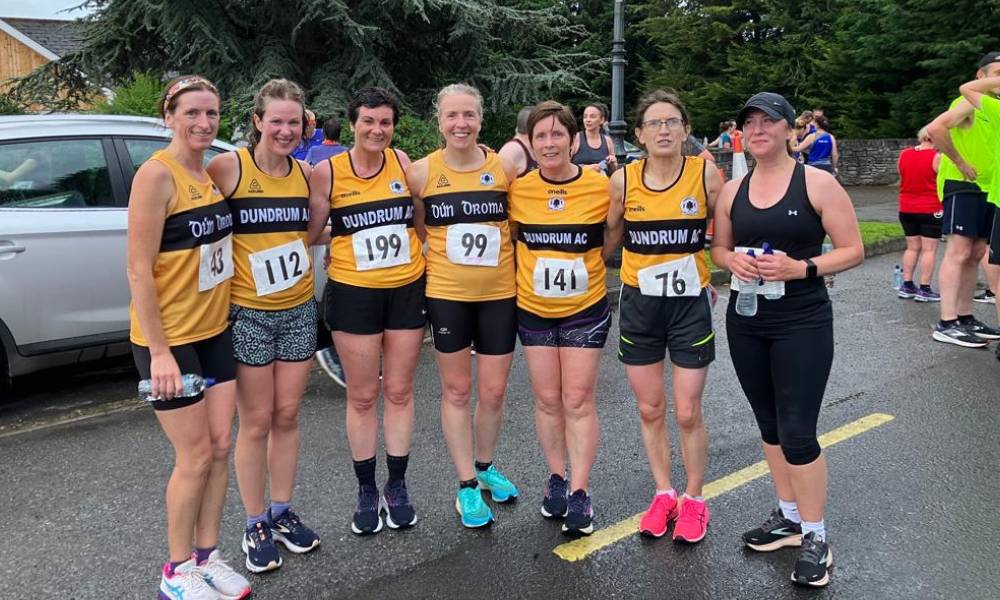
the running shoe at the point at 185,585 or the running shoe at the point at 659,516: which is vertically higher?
the running shoe at the point at 185,585

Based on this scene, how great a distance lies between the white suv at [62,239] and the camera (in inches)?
193

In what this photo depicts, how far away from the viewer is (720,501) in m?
3.82

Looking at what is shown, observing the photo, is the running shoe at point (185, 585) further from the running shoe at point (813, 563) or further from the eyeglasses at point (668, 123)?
the eyeglasses at point (668, 123)

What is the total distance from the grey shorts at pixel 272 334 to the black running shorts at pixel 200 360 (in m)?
0.07

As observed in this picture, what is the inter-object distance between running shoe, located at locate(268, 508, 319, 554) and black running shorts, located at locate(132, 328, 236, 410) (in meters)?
0.79

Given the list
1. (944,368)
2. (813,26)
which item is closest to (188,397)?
(944,368)

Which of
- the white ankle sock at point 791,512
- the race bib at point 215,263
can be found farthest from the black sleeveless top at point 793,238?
the race bib at point 215,263

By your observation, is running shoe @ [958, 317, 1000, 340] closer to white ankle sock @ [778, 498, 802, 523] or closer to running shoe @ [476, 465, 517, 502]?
white ankle sock @ [778, 498, 802, 523]

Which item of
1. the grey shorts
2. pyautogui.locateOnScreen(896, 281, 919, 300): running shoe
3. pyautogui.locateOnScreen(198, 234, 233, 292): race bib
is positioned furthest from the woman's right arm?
pyautogui.locateOnScreen(896, 281, 919, 300): running shoe

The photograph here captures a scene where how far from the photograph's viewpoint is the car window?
4984mm

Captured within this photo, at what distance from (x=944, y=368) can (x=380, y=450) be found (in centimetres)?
433

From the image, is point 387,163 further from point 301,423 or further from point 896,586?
point 896,586

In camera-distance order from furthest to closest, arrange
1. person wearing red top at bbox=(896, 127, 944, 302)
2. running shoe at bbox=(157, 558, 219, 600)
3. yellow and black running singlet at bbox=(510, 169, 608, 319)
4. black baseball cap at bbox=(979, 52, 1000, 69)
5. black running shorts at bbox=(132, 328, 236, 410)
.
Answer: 1. person wearing red top at bbox=(896, 127, 944, 302)
2. black baseball cap at bbox=(979, 52, 1000, 69)
3. yellow and black running singlet at bbox=(510, 169, 608, 319)
4. running shoe at bbox=(157, 558, 219, 600)
5. black running shorts at bbox=(132, 328, 236, 410)

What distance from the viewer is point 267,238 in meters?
3.21
